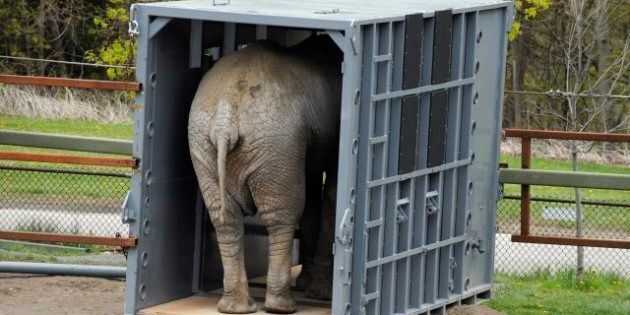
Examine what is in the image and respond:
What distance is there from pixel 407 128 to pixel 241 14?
53.8 inches

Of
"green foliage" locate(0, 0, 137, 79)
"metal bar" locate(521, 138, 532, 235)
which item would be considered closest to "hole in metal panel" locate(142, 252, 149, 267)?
"metal bar" locate(521, 138, 532, 235)

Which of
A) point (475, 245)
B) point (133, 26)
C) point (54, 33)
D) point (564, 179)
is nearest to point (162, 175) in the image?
point (133, 26)

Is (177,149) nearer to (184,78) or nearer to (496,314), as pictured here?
(184,78)

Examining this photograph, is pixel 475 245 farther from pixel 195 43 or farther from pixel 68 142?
pixel 68 142

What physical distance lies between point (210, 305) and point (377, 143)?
1.69m

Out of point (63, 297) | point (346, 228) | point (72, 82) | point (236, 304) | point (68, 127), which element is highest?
point (68, 127)

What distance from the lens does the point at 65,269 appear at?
12.6m

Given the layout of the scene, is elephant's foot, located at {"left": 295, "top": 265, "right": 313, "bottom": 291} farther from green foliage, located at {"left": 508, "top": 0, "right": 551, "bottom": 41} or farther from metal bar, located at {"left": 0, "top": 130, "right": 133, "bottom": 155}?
green foliage, located at {"left": 508, "top": 0, "right": 551, "bottom": 41}

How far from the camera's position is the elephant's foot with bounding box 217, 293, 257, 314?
33.2ft

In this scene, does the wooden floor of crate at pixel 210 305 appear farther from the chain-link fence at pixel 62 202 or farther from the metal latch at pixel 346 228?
the chain-link fence at pixel 62 202

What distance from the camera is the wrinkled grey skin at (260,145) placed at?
974 cm

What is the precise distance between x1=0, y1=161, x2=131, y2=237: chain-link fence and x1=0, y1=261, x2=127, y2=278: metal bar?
9.79 ft

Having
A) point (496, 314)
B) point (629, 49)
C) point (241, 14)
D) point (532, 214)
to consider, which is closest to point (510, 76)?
point (629, 49)

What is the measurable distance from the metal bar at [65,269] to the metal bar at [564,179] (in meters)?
3.10
